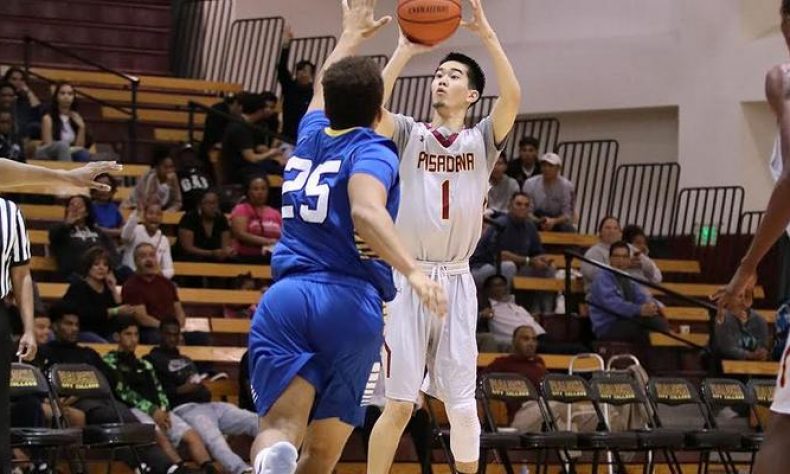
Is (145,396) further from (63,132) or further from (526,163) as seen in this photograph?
(526,163)

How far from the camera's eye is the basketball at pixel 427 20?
25.4ft

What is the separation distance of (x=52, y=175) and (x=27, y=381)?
368 cm

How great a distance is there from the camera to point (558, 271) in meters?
16.1

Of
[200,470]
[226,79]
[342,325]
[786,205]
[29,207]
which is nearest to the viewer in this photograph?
[786,205]

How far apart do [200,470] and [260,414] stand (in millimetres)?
5227

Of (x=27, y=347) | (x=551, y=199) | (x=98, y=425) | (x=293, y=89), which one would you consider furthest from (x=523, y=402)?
(x=293, y=89)

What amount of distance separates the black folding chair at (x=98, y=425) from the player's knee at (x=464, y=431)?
8.34ft

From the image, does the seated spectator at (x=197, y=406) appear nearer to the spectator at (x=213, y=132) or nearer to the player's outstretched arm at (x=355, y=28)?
the player's outstretched arm at (x=355, y=28)

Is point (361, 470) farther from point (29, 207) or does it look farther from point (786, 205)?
point (786, 205)

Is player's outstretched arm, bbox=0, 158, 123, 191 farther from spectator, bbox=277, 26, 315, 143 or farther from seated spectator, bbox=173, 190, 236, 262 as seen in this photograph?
spectator, bbox=277, 26, 315, 143

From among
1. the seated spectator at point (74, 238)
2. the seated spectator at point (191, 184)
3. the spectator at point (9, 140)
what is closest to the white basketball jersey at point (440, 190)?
the seated spectator at point (74, 238)

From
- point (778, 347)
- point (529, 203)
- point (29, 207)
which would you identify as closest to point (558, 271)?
point (529, 203)

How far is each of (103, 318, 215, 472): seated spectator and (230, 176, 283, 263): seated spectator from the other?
3.31 metres

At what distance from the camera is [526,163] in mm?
17250
